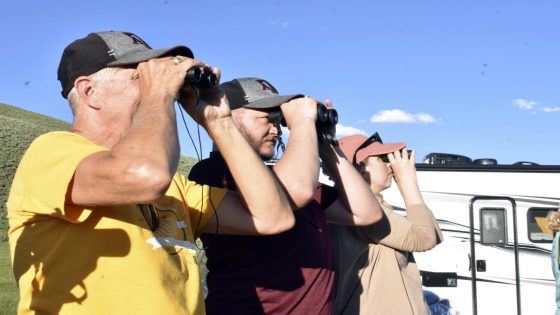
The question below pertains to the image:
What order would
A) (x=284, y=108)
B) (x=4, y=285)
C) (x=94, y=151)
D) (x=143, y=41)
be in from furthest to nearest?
(x=4, y=285)
(x=284, y=108)
(x=143, y=41)
(x=94, y=151)

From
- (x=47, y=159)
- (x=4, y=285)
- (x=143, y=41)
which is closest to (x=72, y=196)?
(x=47, y=159)

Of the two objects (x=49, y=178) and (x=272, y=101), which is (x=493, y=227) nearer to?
(x=272, y=101)

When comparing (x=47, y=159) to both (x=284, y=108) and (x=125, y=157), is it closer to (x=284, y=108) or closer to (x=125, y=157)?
(x=125, y=157)

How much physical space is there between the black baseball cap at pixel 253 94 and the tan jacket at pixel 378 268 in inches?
37.3

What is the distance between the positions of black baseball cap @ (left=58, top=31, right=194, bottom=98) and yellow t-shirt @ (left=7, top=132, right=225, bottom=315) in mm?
305

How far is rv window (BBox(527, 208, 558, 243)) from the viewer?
340 inches

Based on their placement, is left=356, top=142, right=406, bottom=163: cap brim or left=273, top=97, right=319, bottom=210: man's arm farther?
left=356, top=142, right=406, bottom=163: cap brim

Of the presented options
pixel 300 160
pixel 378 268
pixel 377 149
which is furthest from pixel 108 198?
pixel 377 149

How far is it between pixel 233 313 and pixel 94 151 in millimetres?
1191

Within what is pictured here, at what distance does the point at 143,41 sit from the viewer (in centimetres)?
252

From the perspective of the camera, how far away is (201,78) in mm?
2373

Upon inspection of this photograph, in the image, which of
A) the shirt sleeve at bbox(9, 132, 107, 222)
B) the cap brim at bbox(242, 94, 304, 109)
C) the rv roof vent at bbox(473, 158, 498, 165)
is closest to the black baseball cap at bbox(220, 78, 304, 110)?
the cap brim at bbox(242, 94, 304, 109)

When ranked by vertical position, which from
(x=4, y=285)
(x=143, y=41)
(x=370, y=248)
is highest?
(x=143, y=41)

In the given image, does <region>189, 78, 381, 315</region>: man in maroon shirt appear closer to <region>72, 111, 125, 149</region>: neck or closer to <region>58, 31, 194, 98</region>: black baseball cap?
<region>72, 111, 125, 149</region>: neck
